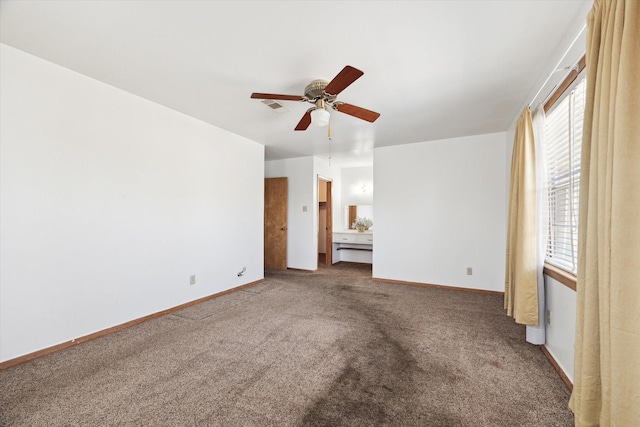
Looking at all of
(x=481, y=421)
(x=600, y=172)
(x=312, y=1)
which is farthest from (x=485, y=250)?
(x=312, y=1)

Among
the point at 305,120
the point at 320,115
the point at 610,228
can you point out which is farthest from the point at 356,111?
the point at 610,228

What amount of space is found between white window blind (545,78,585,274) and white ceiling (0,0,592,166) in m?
0.33

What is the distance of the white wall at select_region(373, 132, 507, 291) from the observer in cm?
428

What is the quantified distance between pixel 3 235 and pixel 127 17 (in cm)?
188

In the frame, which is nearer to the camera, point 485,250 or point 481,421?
point 481,421

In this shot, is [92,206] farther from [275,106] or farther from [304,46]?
[304,46]

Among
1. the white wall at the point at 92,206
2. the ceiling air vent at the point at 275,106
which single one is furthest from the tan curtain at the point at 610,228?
the white wall at the point at 92,206

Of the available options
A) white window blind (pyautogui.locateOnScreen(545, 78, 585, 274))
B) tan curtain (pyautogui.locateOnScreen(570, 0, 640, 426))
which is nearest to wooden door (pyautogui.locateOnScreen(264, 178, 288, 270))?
white window blind (pyautogui.locateOnScreen(545, 78, 585, 274))

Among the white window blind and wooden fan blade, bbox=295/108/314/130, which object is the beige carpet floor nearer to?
the white window blind

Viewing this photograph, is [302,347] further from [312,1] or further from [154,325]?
[312,1]

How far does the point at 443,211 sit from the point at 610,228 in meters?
3.59

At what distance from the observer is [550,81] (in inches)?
90.6

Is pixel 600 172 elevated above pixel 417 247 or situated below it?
above

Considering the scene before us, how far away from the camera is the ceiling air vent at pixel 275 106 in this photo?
3.03 meters
